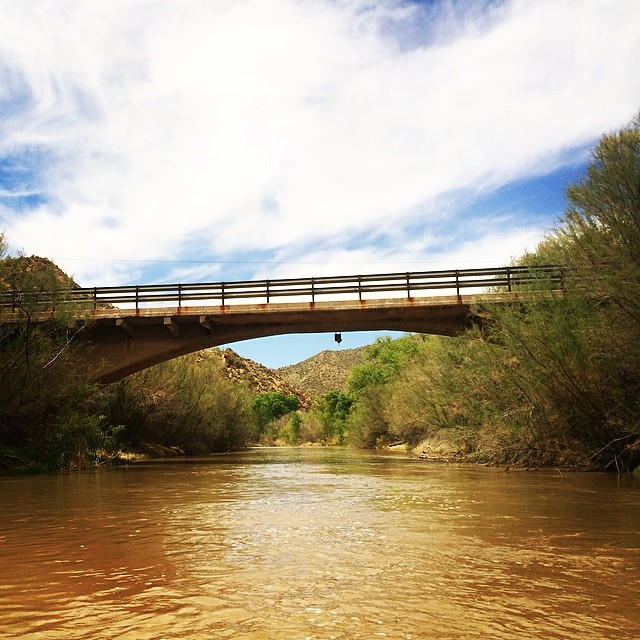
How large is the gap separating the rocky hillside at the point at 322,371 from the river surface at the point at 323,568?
119 meters

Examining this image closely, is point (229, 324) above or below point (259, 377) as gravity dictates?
below

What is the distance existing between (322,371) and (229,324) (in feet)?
394

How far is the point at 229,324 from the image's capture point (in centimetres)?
2572

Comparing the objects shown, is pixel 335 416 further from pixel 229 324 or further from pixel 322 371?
pixel 322 371

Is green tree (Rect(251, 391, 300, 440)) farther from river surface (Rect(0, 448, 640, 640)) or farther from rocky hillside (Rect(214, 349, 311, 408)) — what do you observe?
river surface (Rect(0, 448, 640, 640))

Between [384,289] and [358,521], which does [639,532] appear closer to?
[358,521]

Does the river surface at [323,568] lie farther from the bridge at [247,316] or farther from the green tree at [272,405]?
the green tree at [272,405]

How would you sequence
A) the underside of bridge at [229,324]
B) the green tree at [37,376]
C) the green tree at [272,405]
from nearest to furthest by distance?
1. the green tree at [37,376]
2. the underside of bridge at [229,324]
3. the green tree at [272,405]

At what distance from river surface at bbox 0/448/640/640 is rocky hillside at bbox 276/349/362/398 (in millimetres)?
119404

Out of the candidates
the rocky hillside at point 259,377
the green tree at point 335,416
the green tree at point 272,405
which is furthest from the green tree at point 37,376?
the green tree at point 272,405

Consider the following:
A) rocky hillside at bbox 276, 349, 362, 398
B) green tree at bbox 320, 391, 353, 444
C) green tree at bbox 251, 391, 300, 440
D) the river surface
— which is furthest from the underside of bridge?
rocky hillside at bbox 276, 349, 362, 398

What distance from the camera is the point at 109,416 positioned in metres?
28.9

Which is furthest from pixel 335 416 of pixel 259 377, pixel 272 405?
pixel 259 377

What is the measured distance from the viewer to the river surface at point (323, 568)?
3551mm
